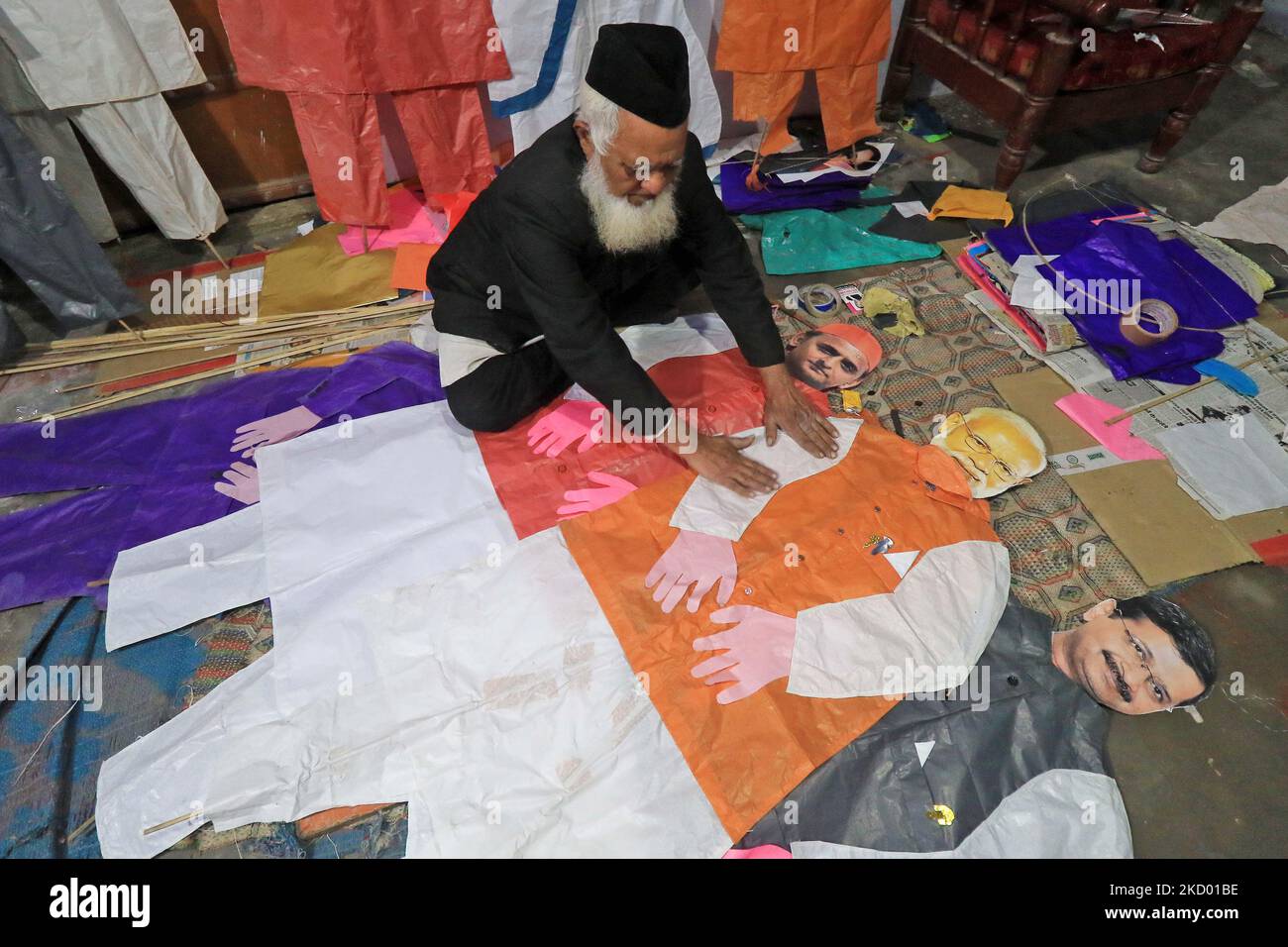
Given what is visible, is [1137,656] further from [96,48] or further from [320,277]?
[96,48]

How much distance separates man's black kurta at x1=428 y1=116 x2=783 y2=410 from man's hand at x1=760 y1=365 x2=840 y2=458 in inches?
2.2

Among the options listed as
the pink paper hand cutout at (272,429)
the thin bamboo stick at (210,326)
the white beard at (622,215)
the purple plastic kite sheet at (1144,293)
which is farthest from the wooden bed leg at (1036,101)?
the pink paper hand cutout at (272,429)

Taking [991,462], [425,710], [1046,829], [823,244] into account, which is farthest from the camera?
[823,244]

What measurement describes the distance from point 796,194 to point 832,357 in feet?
2.87

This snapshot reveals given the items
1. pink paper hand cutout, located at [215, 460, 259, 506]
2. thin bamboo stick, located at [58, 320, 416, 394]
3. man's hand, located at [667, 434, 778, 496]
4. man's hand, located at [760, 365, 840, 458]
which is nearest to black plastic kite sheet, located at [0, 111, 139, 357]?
thin bamboo stick, located at [58, 320, 416, 394]

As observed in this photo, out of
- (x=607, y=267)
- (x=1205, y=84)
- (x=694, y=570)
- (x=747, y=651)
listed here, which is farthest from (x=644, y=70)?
(x=1205, y=84)

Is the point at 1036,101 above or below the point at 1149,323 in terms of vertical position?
above

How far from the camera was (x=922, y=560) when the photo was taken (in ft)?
5.44

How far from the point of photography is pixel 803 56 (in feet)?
8.30

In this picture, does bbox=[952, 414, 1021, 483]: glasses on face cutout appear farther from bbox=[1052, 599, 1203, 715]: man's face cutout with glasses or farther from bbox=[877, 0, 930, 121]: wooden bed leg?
bbox=[877, 0, 930, 121]: wooden bed leg

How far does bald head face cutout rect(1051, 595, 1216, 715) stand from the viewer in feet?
4.96

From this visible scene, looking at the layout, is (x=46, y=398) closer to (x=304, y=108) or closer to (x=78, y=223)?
(x=78, y=223)

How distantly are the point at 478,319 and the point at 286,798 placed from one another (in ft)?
3.93

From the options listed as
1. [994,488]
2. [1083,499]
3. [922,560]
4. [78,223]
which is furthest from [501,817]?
[78,223]
